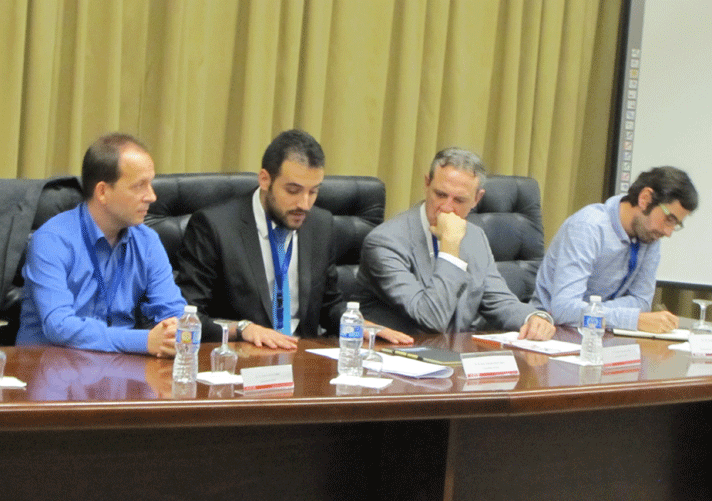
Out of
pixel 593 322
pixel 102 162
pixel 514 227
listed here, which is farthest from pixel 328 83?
pixel 593 322

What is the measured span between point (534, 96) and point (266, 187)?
2.39 meters

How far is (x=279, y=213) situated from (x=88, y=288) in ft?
2.21

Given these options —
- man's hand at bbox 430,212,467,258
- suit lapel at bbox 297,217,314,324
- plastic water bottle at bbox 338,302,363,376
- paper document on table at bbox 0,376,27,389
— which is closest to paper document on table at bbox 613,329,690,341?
man's hand at bbox 430,212,467,258

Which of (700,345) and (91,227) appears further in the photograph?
(700,345)

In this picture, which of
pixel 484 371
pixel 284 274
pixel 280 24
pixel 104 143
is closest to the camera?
pixel 484 371

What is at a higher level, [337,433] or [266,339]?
[266,339]

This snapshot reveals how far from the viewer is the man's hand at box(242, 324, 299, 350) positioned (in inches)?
91.8

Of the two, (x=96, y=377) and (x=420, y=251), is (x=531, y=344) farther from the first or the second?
(x=96, y=377)

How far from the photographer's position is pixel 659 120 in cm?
486

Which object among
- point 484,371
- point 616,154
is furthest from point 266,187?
point 616,154

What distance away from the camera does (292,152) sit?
279 centimetres

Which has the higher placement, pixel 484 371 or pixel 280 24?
pixel 280 24

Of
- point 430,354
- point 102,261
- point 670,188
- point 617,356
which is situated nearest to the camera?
point 430,354

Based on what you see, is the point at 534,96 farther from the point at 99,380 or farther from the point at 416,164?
the point at 99,380
